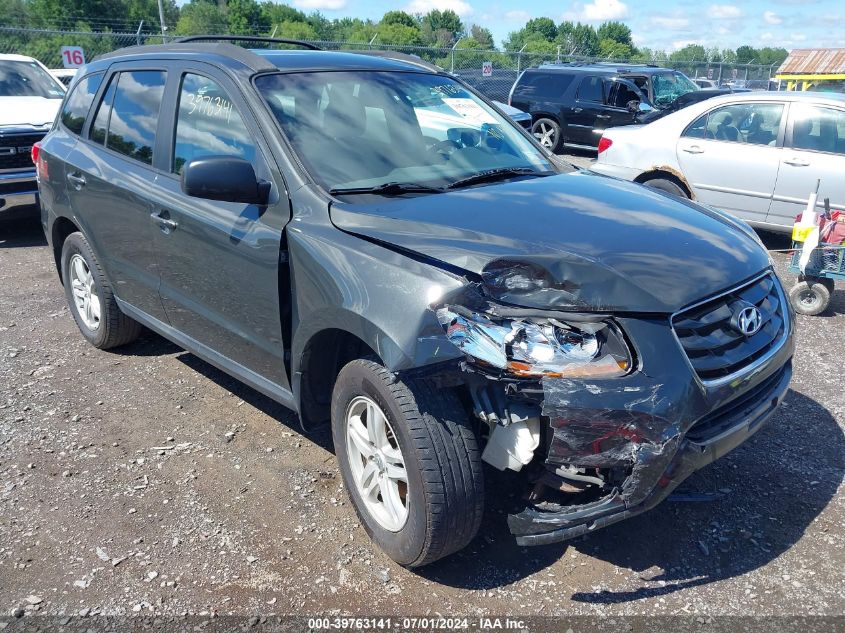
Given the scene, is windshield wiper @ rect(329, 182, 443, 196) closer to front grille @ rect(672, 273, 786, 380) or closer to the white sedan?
front grille @ rect(672, 273, 786, 380)

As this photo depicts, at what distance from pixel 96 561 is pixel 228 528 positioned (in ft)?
1.76

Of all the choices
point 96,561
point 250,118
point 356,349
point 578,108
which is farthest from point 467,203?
point 578,108

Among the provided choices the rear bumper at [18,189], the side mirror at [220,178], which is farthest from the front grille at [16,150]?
the side mirror at [220,178]

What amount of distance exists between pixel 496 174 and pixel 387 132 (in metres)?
0.57

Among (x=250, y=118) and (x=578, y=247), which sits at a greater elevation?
(x=250, y=118)

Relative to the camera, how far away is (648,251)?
109 inches

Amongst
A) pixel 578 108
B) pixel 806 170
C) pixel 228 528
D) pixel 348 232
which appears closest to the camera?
pixel 348 232

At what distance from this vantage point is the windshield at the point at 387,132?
10.9ft

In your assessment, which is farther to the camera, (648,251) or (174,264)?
(174,264)

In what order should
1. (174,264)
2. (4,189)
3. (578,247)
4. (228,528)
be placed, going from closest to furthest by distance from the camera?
(578,247) → (228,528) → (174,264) → (4,189)

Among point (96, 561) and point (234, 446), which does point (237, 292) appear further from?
point (96, 561)

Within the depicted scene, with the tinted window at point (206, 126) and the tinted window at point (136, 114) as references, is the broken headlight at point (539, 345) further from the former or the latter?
the tinted window at point (136, 114)

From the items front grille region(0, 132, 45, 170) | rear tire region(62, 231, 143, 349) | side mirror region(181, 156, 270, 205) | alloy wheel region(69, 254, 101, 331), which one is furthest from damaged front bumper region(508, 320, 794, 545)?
front grille region(0, 132, 45, 170)

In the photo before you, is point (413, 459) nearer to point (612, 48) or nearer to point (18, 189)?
point (18, 189)
